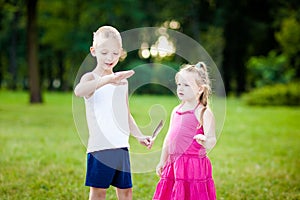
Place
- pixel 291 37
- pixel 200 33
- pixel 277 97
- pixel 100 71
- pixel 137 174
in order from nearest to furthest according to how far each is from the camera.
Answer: pixel 100 71
pixel 137 174
pixel 277 97
pixel 291 37
pixel 200 33

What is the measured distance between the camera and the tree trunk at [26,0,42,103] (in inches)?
712

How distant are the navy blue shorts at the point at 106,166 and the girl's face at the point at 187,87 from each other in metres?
0.51

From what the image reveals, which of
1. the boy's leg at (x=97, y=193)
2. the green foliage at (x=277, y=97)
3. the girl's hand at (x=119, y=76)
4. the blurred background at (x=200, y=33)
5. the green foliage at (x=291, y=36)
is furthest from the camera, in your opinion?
the blurred background at (x=200, y=33)

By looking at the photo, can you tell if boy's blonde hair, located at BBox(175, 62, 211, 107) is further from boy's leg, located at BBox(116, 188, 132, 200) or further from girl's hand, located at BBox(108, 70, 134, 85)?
boy's leg, located at BBox(116, 188, 132, 200)

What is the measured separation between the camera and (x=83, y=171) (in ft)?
19.2

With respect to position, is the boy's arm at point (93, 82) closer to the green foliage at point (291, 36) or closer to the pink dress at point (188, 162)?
the pink dress at point (188, 162)

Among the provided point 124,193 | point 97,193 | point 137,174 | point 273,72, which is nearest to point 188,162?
point 124,193

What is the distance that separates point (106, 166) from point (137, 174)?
2730 mm

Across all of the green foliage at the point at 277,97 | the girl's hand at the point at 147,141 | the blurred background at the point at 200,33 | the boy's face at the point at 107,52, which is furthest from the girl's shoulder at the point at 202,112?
the green foliage at the point at 277,97

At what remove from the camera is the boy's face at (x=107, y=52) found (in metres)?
3.08

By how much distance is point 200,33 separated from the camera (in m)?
32.5

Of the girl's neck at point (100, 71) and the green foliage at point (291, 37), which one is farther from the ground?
the green foliage at point (291, 37)

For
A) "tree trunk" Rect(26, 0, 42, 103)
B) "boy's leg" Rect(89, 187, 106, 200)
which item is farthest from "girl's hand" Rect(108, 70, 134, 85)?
"tree trunk" Rect(26, 0, 42, 103)

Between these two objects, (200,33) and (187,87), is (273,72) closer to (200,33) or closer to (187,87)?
(200,33)
